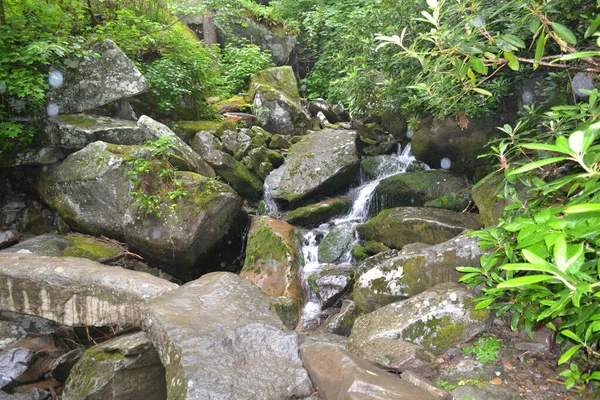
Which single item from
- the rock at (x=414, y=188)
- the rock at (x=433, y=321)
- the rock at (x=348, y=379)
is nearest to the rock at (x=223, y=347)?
the rock at (x=348, y=379)

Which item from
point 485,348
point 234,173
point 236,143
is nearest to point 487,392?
point 485,348

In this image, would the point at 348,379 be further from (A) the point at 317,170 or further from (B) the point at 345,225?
(A) the point at 317,170

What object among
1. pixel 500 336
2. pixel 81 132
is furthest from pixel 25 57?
pixel 500 336

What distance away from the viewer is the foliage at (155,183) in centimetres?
682

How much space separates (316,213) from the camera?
28.0ft

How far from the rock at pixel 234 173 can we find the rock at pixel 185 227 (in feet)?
6.20

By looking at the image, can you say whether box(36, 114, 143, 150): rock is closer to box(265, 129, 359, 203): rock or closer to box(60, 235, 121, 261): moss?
box(60, 235, 121, 261): moss

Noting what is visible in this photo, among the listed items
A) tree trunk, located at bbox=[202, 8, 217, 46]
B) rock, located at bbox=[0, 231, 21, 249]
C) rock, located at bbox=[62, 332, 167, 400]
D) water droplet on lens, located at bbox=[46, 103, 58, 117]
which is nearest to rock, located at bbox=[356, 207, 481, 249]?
rock, located at bbox=[62, 332, 167, 400]

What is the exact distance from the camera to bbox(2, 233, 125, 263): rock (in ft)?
21.9

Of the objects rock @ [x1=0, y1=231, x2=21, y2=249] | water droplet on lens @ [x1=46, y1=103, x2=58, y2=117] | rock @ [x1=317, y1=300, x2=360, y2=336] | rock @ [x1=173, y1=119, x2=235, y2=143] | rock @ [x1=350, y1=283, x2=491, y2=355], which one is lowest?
rock @ [x1=317, y1=300, x2=360, y2=336]

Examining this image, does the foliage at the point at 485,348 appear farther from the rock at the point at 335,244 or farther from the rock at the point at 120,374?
the rock at the point at 335,244

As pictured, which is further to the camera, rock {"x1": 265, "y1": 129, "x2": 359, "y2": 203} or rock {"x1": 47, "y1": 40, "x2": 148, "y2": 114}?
rock {"x1": 265, "y1": 129, "x2": 359, "y2": 203}

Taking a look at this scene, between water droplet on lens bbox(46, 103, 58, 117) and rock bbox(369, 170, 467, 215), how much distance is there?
6.37 meters

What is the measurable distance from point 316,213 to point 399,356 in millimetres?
5472
